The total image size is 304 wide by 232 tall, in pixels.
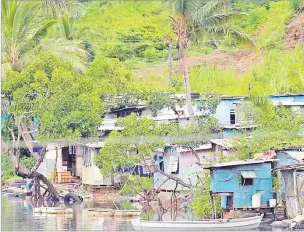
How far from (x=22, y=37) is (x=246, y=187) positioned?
3276 millimetres

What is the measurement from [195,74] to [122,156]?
65.0 inches

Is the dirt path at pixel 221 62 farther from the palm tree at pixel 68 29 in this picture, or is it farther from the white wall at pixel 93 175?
the white wall at pixel 93 175

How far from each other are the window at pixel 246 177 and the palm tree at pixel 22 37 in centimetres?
266

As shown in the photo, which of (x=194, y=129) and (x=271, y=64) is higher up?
(x=271, y=64)

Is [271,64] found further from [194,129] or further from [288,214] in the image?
[288,214]

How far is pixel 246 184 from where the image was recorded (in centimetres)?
775

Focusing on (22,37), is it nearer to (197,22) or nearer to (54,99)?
(54,99)

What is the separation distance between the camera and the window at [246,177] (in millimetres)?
7695

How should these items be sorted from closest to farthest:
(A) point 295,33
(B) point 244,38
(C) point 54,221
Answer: (C) point 54,221
(B) point 244,38
(A) point 295,33

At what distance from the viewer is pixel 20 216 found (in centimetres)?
867

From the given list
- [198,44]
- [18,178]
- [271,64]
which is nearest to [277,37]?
[271,64]

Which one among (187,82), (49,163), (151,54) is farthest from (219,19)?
(49,163)

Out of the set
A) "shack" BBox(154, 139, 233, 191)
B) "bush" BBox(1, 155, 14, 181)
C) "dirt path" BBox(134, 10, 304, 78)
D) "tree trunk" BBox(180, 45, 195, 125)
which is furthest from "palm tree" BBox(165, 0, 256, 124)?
"bush" BBox(1, 155, 14, 181)

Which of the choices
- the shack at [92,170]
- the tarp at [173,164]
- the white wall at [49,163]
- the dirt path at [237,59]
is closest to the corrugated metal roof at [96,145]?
the shack at [92,170]
